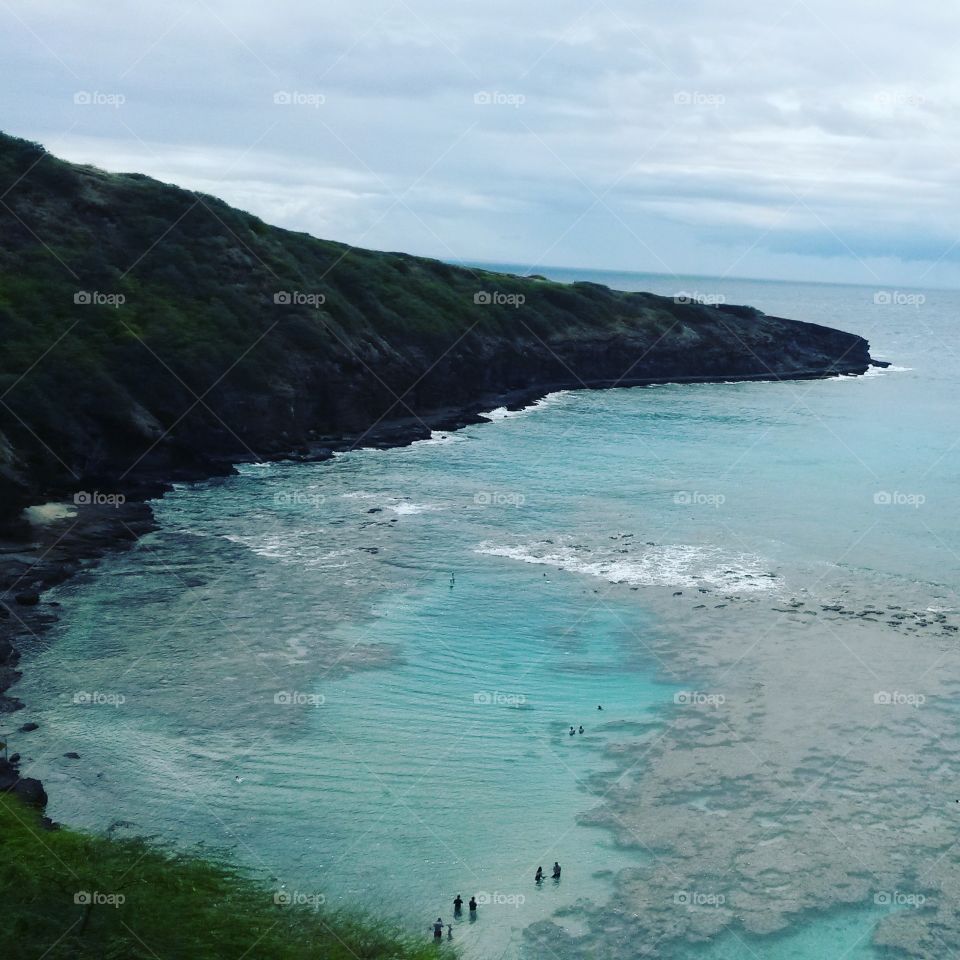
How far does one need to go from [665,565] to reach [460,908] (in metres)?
34.2

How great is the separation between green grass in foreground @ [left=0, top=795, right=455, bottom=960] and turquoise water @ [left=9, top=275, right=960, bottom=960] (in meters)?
1.23

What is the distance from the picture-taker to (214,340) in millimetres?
90500

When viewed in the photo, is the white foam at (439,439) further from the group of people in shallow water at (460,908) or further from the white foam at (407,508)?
the group of people in shallow water at (460,908)

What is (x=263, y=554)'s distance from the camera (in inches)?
2347

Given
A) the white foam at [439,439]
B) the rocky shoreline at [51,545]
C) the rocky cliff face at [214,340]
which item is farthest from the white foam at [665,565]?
the white foam at [439,439]

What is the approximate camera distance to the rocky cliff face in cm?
7431

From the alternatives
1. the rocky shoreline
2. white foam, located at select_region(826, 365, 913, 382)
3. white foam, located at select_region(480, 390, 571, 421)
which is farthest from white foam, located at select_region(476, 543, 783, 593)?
white foam, located at select_region(826, 365, 913, 382)

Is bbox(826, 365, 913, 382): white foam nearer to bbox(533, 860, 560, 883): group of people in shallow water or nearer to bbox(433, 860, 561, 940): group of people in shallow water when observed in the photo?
bbox(533, 860, 560, 883): group of people in shallow water

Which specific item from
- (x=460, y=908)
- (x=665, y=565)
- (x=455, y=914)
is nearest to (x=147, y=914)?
(x=455, y=914)

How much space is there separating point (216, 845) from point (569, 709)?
52.9 feet

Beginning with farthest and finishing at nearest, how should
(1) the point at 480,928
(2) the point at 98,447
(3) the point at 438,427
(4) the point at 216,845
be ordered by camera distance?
(3) the point at 438,427 < (2) the point at 98,447 < (4) the point at 216,845 < (1) the point at 480,928

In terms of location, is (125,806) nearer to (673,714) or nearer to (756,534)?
(673,714)

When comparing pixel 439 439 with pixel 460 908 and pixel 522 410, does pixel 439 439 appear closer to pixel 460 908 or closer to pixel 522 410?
pixel 522 410

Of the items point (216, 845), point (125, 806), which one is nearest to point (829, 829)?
point (216, 845)
